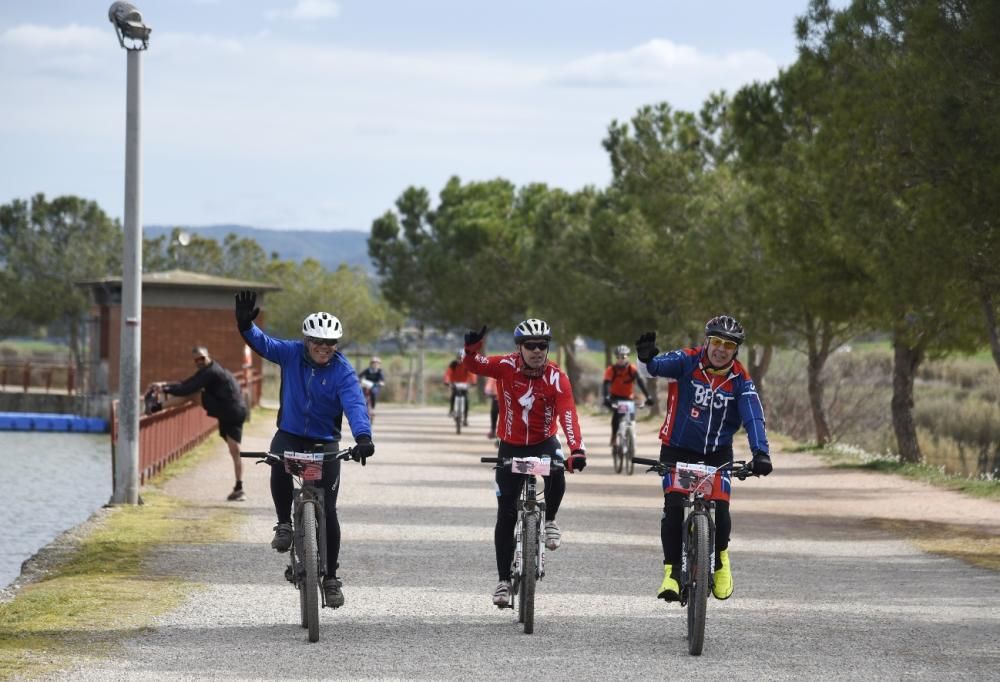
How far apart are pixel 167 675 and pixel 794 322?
1033 inches

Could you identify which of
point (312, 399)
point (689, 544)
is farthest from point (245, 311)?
point (689, 544)

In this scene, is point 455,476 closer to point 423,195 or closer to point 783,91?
point 783,91

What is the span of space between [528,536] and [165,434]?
44.9 feet

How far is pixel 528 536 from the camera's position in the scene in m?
10.1

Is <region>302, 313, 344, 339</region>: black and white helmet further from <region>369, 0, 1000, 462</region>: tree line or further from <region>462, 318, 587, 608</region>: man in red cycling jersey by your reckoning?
<region>369, 0, 1000, 462</region>: tree line

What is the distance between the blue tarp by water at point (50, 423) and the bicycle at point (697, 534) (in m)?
38.9

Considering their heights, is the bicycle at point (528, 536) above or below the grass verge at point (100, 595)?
above

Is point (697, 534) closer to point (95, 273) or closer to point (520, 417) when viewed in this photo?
point (520, 417)

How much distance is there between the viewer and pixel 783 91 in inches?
1019

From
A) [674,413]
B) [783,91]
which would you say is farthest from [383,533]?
[783,91]

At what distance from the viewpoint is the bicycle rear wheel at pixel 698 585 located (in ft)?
30.5

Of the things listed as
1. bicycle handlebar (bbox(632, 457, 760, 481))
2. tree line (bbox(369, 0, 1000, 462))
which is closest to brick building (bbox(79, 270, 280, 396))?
tree line (bbox(369, 0, 1000, 462))

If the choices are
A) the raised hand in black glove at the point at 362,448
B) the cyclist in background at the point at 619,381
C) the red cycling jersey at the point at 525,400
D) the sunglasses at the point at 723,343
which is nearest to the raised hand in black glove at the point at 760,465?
the sunglasses at the point at 723,343

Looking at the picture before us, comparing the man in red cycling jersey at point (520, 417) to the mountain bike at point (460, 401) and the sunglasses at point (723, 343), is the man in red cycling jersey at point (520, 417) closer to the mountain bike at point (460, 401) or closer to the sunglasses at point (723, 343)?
the sunglasses at point (723, 343)
